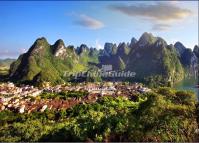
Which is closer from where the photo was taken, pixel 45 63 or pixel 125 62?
pixel 45 63

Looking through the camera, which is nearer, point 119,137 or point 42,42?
point 119,137

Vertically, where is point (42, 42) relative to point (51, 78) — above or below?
above

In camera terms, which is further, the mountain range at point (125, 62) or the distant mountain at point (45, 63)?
the mountain range at point (125, 62)

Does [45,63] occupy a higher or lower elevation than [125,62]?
lower

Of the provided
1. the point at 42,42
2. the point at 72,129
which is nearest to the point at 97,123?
the point at 72,129

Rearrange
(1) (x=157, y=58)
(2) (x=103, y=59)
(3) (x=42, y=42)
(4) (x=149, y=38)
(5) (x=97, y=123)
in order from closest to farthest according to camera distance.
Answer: (5) (x=97, y=123), (3) (x=42, y=42), (1) (x=157, y=58), (4) (x=149, y=38), (2) (x=103, y=59)

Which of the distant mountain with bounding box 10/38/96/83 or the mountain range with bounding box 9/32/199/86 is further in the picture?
the mountain range with bounding box 9/32/199/86

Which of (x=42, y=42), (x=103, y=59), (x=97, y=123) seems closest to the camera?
(x=97, y=123)

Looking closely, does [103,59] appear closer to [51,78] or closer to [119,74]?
[119,74]
